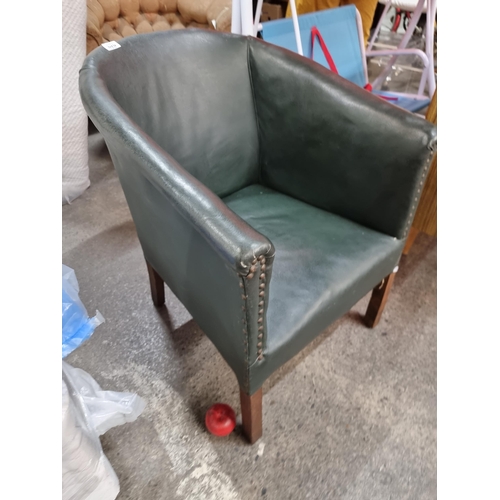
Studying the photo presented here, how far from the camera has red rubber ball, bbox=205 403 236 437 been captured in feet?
3.17

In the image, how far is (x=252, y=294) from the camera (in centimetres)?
59

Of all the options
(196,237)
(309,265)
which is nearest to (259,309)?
(196,237)

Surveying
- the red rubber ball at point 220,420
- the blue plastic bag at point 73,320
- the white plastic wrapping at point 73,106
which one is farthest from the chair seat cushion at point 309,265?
the white plastic wrapping at point 73,106

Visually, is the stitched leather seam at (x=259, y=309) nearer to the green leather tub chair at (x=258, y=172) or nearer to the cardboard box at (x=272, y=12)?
the green leather tub chair at (x=258, y=172)

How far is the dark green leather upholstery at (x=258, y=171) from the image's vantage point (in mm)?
679

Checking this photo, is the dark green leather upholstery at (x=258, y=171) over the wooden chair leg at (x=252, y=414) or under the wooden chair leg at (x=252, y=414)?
over

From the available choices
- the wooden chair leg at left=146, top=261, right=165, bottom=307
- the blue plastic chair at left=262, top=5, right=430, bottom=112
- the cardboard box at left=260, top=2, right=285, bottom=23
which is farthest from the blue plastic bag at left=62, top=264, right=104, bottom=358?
the cardboard box at left=260, top=2, right=285, bottom=23

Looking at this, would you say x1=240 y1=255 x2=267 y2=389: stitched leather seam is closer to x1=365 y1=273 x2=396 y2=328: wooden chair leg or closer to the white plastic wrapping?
x1=365 y1=273 x2=396 y2=328: wooden chair leg

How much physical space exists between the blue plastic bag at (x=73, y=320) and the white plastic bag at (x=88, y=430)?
0.89 ft

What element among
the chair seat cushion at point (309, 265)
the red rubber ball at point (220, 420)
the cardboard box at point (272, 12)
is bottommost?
the red rubber ball at point (220, 420)

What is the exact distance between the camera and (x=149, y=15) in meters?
2.08

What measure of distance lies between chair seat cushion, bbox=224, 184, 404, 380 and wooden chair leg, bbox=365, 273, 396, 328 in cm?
15

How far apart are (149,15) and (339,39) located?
3.59 ft
